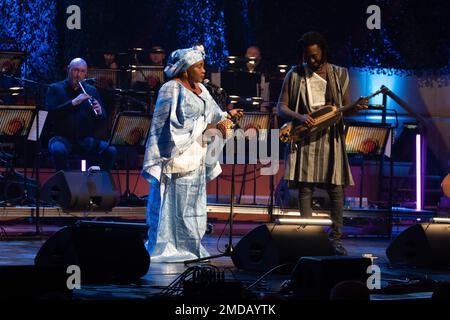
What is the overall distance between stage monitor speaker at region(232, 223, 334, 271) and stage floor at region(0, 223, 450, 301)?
0.36 ft

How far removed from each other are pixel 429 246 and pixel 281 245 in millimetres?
1338

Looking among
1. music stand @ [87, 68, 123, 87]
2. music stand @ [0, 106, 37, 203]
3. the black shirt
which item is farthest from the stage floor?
music stand @ [87, 68, 123, 87]

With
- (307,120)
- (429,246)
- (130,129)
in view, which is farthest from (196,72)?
(130,129)

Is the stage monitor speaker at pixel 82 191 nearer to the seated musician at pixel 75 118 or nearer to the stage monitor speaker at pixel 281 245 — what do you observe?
the seated musician at pixel 75 118

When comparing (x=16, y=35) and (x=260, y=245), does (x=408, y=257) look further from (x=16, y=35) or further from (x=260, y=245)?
(x=16, y=35)

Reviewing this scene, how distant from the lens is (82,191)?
1002 cm

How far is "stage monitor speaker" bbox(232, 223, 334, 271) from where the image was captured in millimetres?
7000

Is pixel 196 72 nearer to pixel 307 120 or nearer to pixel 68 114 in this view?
pixel 307 120

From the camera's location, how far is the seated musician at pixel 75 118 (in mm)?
11117

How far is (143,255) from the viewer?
6.56 metres

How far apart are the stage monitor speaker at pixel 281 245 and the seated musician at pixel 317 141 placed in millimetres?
686

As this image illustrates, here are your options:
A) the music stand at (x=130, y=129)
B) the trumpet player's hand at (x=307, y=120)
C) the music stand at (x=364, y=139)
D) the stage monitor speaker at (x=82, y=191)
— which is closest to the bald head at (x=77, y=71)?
the music stand at (x=130, y=129)

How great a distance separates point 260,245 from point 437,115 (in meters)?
8.18
